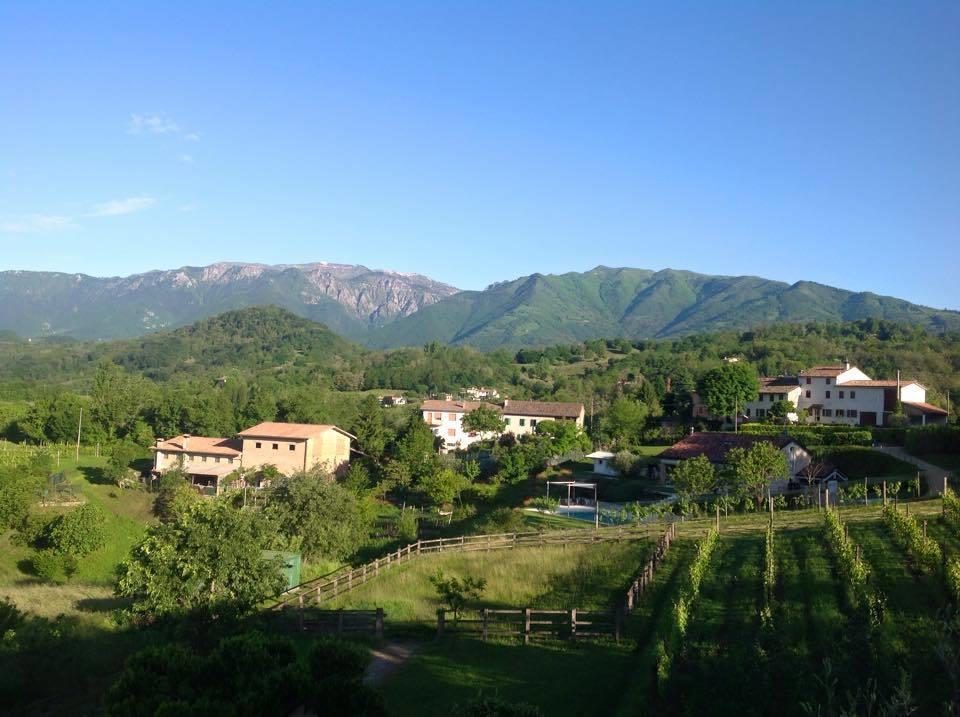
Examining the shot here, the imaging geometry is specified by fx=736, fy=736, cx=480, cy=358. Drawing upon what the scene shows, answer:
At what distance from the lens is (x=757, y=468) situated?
3466 centimetres

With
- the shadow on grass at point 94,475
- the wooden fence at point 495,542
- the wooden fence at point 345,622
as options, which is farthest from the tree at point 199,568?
the shadow on grass at point 94,475

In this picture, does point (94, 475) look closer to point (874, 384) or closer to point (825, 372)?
point (825, 372)

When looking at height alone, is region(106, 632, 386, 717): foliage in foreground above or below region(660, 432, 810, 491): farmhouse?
below

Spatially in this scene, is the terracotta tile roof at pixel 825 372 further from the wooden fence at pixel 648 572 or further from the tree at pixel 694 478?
the wooden fence at pixel 648 572

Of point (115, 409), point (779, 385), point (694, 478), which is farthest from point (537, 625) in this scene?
point (115, 409)

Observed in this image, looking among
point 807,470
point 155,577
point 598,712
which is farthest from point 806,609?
point 807,470

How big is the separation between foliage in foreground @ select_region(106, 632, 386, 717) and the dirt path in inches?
131

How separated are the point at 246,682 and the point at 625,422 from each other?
182ft

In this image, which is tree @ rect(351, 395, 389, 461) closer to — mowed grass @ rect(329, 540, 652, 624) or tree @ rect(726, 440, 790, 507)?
tree @ rect(726, 440, 790, 507)

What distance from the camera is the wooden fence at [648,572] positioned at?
1946 centimetres

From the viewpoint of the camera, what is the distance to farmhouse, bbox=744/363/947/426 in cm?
5762

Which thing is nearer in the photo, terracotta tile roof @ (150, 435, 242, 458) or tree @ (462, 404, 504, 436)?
terracotta tile roof @ (150, 435, 242, 458)

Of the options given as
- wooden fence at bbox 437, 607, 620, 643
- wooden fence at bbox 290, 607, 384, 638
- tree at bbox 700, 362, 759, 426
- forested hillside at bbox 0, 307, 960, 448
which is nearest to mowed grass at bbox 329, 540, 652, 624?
wooden fence at bbox 437, 607, 620, 643

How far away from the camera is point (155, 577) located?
17.6m
